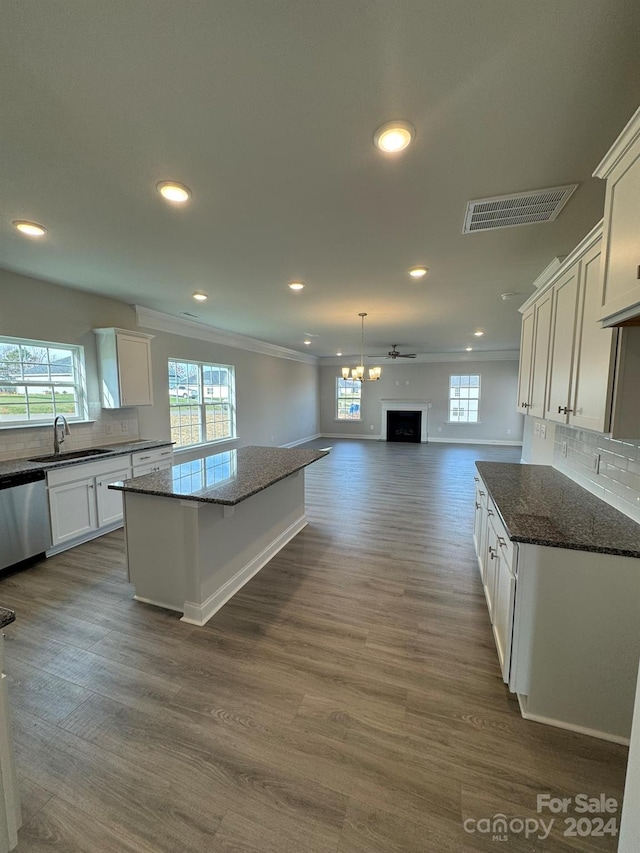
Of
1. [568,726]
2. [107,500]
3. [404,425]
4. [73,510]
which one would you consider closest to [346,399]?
[404,425]

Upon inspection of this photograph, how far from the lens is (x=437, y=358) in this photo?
10070 millimetres

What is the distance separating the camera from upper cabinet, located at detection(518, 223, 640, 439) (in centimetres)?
155

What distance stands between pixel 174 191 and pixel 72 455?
305 centimetres

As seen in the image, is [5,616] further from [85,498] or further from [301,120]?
[85,498]

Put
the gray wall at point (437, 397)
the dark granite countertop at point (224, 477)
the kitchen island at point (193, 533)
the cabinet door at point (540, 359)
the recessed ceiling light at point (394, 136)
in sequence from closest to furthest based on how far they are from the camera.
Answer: the recessed ceiling light at point (394, 136)
the dark granite countertop at point (224, 477)
the kitchen island at point (193, 533)
the cabinet door at point (540, 359)
the gray wall at point (437, 397)

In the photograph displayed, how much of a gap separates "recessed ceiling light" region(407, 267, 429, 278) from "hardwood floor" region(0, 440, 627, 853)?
9.30 ft

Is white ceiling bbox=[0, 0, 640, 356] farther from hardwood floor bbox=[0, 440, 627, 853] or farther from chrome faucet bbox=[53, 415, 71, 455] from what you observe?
hardwood floor bbox=[0, 440, 627, 853]

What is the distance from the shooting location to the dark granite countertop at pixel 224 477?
2180 millimetres

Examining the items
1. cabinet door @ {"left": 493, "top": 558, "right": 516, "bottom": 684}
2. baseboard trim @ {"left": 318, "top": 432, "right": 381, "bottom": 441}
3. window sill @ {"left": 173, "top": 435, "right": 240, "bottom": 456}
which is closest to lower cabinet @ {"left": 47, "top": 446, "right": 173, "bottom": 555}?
window sill @ {"left": 173, "top": 435, "right": 240, "bottom": 456}

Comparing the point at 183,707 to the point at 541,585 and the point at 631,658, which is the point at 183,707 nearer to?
the point at 541,585

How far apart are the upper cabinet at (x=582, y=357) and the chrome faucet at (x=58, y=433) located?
4.51m

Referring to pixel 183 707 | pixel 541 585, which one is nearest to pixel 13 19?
pixel 183 707

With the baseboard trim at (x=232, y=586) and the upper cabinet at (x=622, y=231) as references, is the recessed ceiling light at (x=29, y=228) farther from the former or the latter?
the upper cabinet at (x=622, y=231)

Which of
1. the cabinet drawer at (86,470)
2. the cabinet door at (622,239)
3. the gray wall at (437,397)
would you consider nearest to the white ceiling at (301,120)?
the cabinet door at (622,239)
